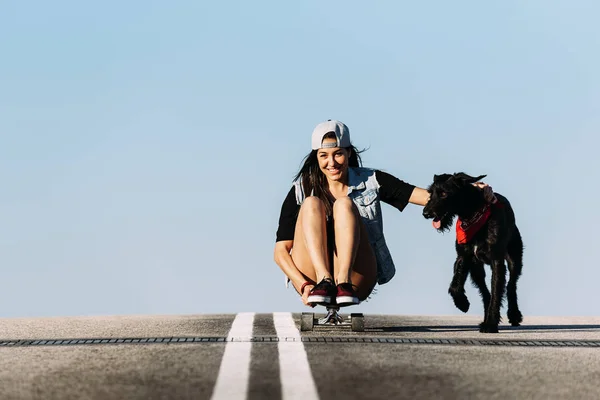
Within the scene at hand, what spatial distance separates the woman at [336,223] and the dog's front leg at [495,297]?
89 centimetres

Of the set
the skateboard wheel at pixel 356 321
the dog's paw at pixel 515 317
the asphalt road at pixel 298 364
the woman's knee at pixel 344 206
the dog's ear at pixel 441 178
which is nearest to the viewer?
the asphalt road at pixel 298 364

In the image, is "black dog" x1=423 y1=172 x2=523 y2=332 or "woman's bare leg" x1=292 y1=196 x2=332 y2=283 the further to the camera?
"black dog" x1=423 y1=172 x2=523 y2=332

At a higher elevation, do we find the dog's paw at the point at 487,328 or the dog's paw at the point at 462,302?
the dog's paw at the point at 462,302

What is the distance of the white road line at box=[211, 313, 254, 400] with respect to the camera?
168 inches

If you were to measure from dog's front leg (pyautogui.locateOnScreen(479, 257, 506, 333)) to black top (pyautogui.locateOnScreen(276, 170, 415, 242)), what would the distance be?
1.12 meters

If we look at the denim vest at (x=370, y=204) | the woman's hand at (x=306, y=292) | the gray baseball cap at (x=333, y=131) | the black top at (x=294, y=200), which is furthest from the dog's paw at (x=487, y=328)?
the gray baseball cap at (x=333, y=131)

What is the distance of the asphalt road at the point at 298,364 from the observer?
14.5 ft

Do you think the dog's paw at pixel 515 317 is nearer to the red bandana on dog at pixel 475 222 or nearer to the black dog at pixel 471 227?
the black dog at pixel 471 227

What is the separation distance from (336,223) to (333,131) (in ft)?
2.80

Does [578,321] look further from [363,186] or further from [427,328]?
[363,186]

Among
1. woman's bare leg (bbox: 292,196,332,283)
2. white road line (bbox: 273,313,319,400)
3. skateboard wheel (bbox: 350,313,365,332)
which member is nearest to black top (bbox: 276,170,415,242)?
woman's bare leg (bbox: 292,196,332,283)

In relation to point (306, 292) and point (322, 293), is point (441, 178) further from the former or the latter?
point (322, 293)

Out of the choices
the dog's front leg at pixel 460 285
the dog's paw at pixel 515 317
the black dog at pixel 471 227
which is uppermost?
the black dog at pixel 471 227

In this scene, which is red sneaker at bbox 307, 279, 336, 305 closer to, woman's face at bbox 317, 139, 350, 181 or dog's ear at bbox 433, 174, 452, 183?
woman's face at bbox 317, 139, 350, 181
